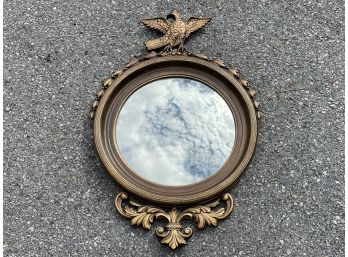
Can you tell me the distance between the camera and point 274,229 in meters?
2.03

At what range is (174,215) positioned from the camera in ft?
6.62

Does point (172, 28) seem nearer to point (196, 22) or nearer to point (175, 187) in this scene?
point (196, 22)

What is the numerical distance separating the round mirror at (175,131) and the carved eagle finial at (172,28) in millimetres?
149

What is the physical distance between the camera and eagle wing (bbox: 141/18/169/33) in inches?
88.1

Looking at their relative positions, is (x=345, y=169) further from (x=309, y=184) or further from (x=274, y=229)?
(x=274, y=229)

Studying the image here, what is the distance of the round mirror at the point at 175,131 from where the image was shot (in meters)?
2.07

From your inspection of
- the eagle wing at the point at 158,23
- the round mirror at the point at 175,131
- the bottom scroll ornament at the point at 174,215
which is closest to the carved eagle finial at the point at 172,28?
the eagle wing at the point at 158,23

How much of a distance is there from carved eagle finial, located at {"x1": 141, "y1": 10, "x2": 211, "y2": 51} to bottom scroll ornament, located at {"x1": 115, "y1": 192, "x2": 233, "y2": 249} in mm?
637

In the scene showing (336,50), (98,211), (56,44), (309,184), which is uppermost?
(336,50)

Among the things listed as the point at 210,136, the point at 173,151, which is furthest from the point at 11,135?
the point at 210,136

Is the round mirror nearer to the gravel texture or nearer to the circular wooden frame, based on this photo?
the circular wooden frame

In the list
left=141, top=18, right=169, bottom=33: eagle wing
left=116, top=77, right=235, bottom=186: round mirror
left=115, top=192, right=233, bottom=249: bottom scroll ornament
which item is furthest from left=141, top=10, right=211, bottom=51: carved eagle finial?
left=115, top=192, right=233, bottom=249: bottom scroll ornament

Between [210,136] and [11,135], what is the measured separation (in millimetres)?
818

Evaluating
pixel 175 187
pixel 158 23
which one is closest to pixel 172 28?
pixel 158 23
